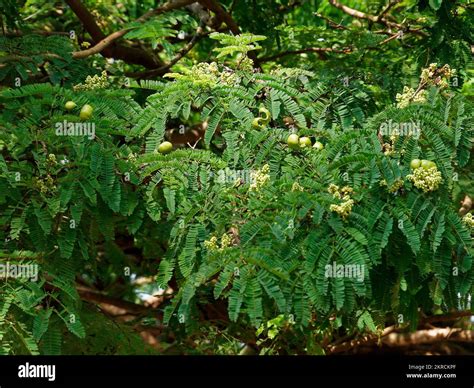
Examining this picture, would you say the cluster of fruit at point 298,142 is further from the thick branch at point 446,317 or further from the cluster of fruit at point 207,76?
the thick branch at point 446,317

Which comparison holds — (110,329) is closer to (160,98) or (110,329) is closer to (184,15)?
(160,98)

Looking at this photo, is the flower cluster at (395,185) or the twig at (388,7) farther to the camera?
the twig at (388,7)

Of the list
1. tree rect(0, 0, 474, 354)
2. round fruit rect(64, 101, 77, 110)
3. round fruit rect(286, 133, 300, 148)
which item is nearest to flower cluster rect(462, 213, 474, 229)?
tree rect(0, 0, 474, 354)

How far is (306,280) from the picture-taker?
17.5 feet

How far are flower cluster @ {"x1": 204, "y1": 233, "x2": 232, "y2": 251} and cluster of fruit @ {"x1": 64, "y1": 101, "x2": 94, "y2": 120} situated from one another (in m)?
0.98

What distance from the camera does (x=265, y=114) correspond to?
6.24m

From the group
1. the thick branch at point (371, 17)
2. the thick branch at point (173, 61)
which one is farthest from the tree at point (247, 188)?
the thick branch at point (173, 61)

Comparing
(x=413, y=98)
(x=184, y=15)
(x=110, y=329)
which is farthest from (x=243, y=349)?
(x=413, y=98)

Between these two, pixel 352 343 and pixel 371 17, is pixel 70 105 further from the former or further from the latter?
pixel 352 343

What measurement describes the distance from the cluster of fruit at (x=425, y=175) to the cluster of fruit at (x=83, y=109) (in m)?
1.69

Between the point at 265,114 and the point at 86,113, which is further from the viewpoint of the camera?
the point at 265,114

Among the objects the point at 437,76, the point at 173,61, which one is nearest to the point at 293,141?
the point at 437,76

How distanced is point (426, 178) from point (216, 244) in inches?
42.2

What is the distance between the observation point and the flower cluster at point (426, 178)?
555 centimetres
